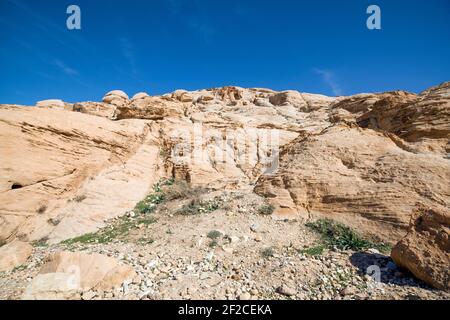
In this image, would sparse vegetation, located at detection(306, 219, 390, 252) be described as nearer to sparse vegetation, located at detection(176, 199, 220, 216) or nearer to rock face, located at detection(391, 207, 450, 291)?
rock face, located at detection(391, 207, 450, 291)

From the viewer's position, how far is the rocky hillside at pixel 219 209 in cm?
489

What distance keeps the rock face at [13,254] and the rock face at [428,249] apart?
31.5 feet

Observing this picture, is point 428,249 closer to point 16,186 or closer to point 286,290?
point 286,290

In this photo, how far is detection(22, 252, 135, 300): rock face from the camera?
4.52 meters

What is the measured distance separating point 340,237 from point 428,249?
7.51 ft

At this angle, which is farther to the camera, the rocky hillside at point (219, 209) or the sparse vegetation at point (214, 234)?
the sparse vegetation at point (214, 234)

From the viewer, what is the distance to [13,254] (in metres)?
6.76

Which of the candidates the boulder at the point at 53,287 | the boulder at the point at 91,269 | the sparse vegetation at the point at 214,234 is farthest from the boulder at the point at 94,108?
the boulder at the point at 53,287

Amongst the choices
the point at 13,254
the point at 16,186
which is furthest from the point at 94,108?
the point at 13,254

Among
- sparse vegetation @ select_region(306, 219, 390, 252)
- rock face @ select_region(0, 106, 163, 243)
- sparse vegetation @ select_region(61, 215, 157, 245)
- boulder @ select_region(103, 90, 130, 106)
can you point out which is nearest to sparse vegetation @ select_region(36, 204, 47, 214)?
rock face @ select_region(0, 106, 163, 243)

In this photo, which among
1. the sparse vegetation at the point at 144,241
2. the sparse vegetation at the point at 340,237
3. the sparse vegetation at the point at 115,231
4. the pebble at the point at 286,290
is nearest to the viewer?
the pebble at the point at 286,290

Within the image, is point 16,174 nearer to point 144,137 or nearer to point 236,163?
point 144,137

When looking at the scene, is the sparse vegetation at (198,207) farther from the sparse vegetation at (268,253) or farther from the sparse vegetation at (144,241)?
the sparse vegetation at (268,253)

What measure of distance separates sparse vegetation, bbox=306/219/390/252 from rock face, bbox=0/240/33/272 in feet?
27.1
